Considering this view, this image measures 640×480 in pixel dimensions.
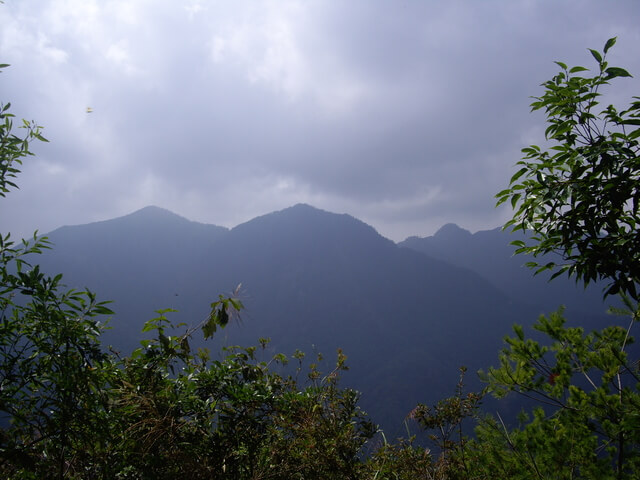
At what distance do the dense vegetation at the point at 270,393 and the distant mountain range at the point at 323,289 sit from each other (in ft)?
392

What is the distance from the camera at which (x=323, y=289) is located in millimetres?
161000

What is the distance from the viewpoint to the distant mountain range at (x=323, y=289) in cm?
13050

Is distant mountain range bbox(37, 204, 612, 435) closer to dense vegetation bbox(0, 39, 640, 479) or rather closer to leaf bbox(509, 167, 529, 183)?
dense vegetation bbox(0, 39, 640, 479)

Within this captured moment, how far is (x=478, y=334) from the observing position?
14462 centimetres

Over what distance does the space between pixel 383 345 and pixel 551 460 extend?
14408 centimetres

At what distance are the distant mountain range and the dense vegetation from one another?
119530mm

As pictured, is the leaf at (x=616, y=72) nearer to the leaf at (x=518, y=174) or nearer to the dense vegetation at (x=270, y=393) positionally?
the dense vegetation at (x=270, y=393)

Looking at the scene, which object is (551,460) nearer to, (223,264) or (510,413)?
(510,413)

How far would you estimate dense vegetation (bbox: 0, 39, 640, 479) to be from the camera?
1901mm

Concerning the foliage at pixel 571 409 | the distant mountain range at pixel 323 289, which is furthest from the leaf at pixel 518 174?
the distant mountain range at pixel 323 289

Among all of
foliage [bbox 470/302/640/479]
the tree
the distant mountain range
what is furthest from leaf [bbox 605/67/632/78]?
the distant mountain range

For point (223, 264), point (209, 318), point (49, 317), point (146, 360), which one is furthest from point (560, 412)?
point (223, 264)

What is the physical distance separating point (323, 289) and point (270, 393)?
160m

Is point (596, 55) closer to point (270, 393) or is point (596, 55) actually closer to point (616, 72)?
point (616, 72)
